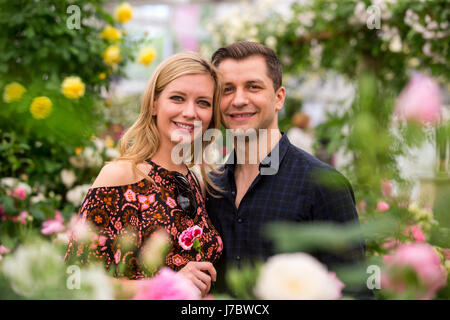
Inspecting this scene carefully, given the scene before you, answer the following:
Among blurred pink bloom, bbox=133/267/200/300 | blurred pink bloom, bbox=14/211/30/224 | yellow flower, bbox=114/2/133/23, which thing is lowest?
blurred pink bloom, bbox=14/211/30/224

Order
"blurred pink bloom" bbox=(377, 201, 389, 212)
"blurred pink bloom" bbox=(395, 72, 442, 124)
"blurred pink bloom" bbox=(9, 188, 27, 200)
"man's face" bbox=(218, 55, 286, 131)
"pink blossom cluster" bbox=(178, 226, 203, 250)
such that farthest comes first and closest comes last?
"blurred pink bloom" bbox=(9, 188, 27, 200) → "man's face" bbox=(218, 55, 286, 131) → "pink blossom cluster" bbox=(178, 226, 203, 250) → "blurred pink bloom" bbox=(377, 201, 389, 212) → "blurred pink bloom" bbox=(395, 72, 442, 124)

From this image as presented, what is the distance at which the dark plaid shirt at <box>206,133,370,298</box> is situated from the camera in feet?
4.22

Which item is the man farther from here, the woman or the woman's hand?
the woman's hand

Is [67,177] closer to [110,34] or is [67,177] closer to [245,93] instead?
[110,34]

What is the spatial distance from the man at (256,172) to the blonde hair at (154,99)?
12cm

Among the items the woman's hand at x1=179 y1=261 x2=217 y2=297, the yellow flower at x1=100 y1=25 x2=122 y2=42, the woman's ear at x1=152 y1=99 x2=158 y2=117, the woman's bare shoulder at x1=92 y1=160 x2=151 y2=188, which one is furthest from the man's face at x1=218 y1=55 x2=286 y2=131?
the yellow flower at x1=100 y1=25 x2=122 y2=42

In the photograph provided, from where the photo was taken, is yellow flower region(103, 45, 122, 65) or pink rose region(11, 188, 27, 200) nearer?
pink rose region(11, 188, 27, 200)

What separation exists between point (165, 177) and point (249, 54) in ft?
1.89

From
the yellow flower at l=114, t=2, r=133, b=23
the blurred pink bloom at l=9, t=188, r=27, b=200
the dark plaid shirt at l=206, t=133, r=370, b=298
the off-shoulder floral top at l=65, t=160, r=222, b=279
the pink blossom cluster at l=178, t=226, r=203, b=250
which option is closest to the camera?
the pink blossom cluster at l=178, t=226, r=203, b=250

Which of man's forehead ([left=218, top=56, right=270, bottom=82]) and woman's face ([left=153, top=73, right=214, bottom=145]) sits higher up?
man's forehead ([left=218, top=56, right=270, bottom=82])

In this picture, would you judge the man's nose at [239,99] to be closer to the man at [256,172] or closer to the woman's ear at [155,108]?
the man at [256,172]

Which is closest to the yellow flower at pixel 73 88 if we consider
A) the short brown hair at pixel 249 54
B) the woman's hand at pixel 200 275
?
the short brown hair at pixel 249 54

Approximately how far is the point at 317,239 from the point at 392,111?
5.7 inches

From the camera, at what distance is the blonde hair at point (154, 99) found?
4.53 ft
